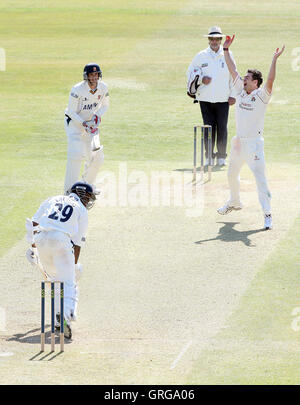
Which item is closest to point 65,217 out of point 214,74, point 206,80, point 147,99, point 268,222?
point 268,222

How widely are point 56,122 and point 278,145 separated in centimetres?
495

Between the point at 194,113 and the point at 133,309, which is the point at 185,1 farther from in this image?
the point at 133,309

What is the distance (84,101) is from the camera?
14539 millimetres

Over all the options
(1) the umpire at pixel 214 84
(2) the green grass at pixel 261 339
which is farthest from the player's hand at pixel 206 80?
(2) the green grass at pixel 261 339

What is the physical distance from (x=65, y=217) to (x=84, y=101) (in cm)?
509

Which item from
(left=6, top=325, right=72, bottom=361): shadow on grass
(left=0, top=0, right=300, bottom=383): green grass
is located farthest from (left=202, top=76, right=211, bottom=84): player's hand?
(left=6, top=325, right=72, bottom=361): shadow on grass

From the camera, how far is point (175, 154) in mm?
18125

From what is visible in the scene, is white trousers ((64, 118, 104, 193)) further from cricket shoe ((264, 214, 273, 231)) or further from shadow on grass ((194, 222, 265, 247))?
cricket shoe ((264, 214, 273, 231))

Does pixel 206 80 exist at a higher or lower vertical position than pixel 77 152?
higher

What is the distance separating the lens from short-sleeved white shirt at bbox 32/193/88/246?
31.9 ft

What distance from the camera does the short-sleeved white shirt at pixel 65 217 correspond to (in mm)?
9711

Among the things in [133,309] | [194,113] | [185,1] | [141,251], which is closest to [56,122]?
[194,113]

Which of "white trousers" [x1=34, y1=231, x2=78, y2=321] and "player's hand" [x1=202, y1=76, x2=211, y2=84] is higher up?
"player's hand" [x1=202, y1=76, x2=211, y2=84]

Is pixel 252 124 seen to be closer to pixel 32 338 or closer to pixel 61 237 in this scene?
pixel 61 237
